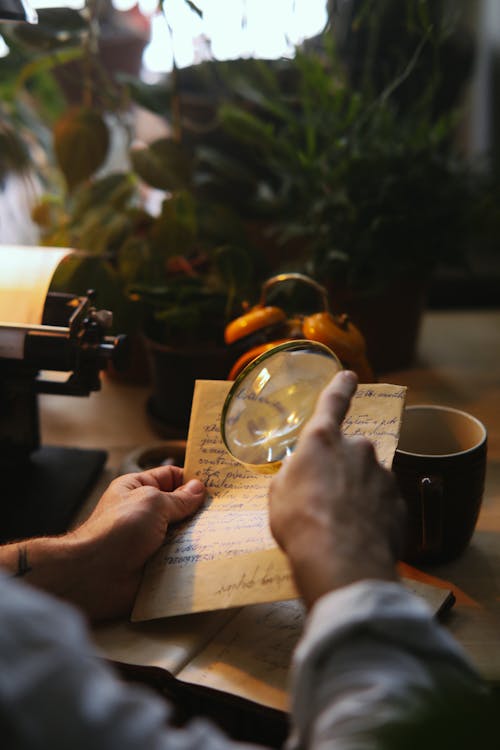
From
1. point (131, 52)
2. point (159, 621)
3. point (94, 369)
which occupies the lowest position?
point (159, 621)

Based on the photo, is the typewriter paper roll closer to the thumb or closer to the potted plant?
the thumb

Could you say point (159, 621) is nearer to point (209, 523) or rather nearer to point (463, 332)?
point (209, 523)

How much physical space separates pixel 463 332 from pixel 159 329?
710 millimetres

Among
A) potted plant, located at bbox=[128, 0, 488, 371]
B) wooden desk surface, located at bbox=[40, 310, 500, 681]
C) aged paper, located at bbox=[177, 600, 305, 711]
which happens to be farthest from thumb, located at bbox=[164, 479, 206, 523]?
potted plant, located at bbox=[128, 0, 488, 371]

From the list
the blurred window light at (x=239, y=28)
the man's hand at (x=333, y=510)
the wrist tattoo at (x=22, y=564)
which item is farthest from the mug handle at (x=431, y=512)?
the blurred window light at (x=239, y=28)

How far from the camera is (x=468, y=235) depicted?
121 centimetres

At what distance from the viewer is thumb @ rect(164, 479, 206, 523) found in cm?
75

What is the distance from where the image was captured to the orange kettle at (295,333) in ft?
2.90

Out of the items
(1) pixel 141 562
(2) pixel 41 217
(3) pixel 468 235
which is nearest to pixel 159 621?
(1) pixel 141 562

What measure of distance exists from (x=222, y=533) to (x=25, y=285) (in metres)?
0.38

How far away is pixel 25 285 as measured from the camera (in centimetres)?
88

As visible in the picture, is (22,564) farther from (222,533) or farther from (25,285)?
(25,285)

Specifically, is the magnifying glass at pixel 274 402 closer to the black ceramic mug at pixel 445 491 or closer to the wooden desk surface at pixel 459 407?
the black ceramic mug at pixel 445 491

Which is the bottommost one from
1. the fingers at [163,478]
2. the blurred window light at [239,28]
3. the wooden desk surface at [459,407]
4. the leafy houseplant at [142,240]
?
the wooden desk surface at [459,407]
